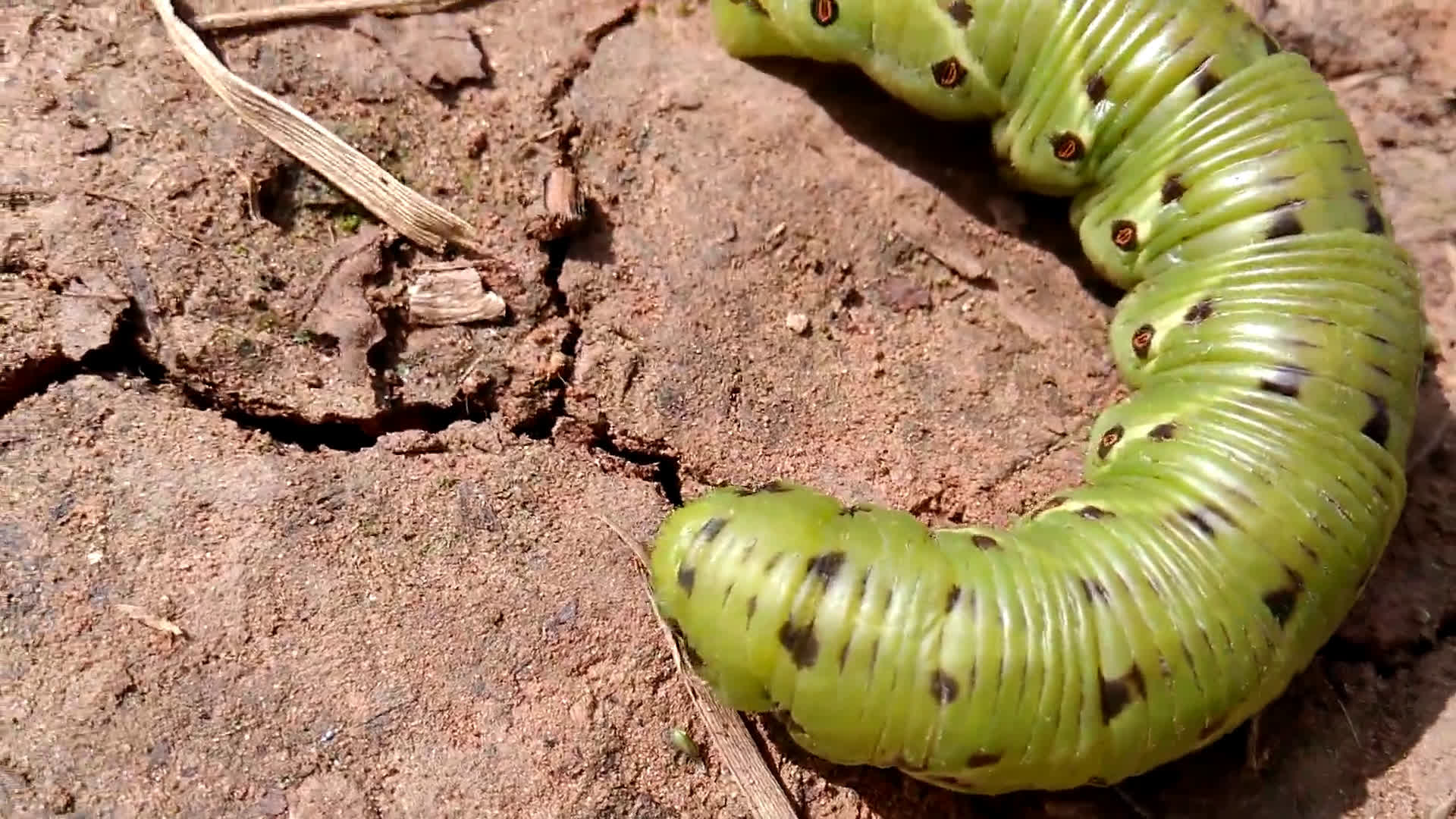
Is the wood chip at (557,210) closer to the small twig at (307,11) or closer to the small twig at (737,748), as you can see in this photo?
the small twig at (307,11)

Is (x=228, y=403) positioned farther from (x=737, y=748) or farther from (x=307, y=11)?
(x=737, y=748)

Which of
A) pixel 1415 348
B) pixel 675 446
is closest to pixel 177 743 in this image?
pixel 675 446

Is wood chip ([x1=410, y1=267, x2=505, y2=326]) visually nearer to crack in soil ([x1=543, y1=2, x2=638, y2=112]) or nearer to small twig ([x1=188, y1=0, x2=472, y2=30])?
crack in soil ([x1=543, y1=2, x2=638, y2=112])

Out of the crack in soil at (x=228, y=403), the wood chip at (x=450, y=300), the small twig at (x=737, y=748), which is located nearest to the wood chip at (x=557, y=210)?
the wood chip at (x=450, y=300)

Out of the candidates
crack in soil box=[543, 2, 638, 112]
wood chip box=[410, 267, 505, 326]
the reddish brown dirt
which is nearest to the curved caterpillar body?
the reddish brown dirt

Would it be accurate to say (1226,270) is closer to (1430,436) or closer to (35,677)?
(1430,436)

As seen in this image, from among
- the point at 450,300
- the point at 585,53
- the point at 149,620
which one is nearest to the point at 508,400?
the point at 450,300
